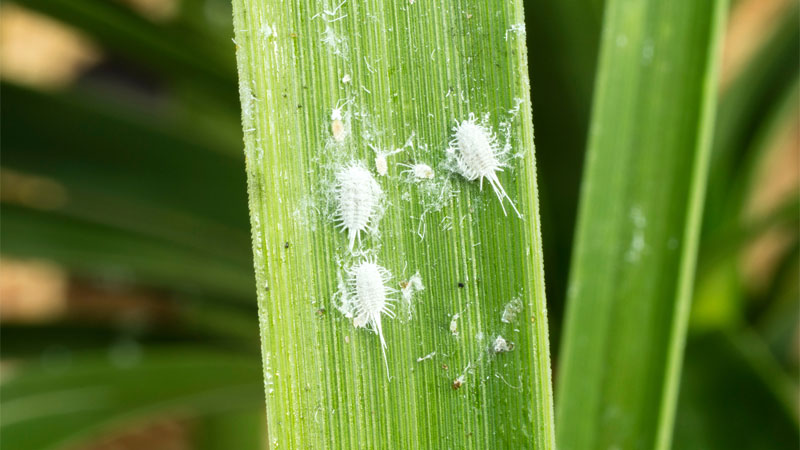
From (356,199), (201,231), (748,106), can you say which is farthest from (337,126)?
(748,106)

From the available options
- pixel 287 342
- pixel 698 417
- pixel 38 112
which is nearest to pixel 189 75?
pixel 38 112

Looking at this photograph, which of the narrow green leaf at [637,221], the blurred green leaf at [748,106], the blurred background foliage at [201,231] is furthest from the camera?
the blurred green leaf at [748,106]

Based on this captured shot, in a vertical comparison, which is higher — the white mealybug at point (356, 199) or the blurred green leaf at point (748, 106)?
the blurred green leaf at point (748, 106)

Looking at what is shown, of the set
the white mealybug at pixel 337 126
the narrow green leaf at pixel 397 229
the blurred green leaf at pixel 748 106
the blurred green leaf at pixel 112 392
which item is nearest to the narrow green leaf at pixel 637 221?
the narrow green leaf at pixel 397 229

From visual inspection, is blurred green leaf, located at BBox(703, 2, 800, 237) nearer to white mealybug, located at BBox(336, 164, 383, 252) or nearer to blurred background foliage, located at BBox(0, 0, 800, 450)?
blurred background foliage, located at BBox(0, 0, 800, 450)

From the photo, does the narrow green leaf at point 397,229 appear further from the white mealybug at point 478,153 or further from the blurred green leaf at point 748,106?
the blurred green leaf at point 748,106

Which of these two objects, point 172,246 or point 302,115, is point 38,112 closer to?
point 172,246
